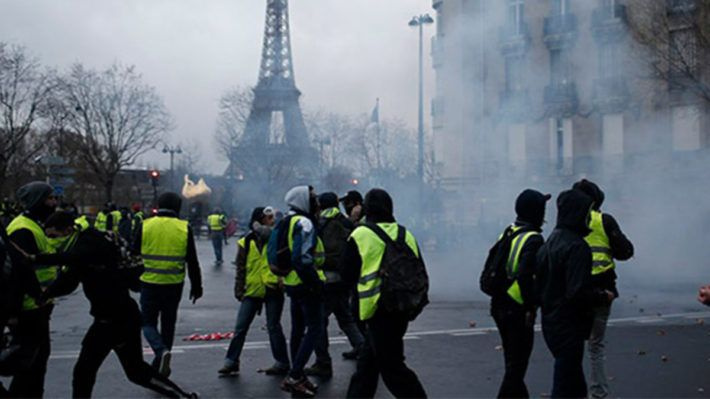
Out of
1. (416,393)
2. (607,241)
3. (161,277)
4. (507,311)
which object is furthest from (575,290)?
(161,277)

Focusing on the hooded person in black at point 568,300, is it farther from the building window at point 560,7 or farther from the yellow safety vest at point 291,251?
the building window at point 560,7

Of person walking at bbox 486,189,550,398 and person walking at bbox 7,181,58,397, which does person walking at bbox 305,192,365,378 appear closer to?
person walking at bbox 486,189,550,398

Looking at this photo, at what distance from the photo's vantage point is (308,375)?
24.6 feet

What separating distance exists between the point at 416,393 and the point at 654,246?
18298 mm

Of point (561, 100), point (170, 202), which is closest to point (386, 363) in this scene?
point (170, 202)

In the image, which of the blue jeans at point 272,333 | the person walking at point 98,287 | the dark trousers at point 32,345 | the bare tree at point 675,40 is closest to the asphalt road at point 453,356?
the blue jeans at point 272,333

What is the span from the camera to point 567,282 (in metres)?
5.03

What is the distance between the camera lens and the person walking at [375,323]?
5.08m

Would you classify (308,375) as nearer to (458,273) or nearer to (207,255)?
(458,273)

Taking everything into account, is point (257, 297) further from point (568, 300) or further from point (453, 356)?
point (568, 300)

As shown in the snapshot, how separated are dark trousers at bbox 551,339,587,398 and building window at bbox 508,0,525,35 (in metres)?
16.3

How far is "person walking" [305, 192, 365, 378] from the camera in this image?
749 cm

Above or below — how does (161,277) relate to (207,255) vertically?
above

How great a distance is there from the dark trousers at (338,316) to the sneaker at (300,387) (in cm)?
65
